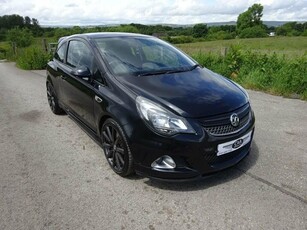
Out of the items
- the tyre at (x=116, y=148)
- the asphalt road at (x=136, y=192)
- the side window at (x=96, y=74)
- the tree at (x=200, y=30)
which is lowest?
the tree at (x=200, y=30)

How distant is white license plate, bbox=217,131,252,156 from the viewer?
2807 mm

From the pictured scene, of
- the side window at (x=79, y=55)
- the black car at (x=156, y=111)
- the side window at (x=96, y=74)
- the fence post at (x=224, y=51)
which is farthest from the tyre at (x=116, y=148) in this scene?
the fence post at (x=224, y=51)

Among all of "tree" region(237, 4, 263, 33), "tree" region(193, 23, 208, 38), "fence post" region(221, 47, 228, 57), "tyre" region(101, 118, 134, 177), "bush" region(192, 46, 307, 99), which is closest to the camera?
"tyre" region(101, 118, 134, 177)

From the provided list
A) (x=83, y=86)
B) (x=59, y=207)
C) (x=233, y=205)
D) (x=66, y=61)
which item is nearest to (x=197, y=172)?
(x=233, y=205)

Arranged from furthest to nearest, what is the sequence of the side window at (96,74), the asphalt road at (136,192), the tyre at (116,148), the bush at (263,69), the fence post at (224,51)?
the fence post at (224,51) → the bush at (263,69) → the side window at (96,74) → the tyre at (116,148) → the asphalt road at (136,192)

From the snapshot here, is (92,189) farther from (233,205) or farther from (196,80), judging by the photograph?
(196,80)

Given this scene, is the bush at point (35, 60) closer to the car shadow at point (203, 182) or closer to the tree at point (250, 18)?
the car shadow at point (203, 182)

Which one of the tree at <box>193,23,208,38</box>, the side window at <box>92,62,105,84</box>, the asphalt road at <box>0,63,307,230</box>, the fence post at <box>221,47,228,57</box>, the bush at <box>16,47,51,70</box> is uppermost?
the side window at <box>92,62,105,84</box>

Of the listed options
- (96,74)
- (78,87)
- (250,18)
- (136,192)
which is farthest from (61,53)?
(250,18)

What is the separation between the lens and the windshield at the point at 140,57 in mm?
3531

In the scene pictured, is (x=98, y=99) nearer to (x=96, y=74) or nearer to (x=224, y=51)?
(x=96, y=74)

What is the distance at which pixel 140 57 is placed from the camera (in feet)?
12.6

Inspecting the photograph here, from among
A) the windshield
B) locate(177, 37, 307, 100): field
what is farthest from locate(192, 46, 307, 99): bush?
the windshield

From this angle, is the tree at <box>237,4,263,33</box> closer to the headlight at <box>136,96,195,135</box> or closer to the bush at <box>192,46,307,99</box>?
the bush at <box>192,46,307,99</box>
